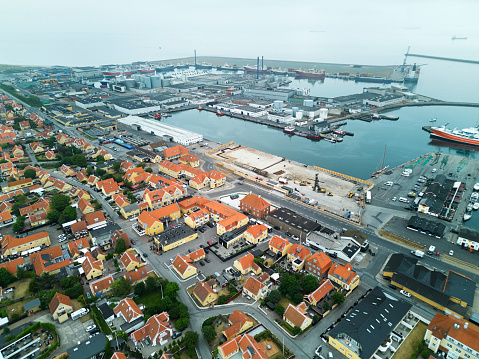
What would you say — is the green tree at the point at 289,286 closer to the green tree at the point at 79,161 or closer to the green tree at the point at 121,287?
the green tree at the point at 121,287

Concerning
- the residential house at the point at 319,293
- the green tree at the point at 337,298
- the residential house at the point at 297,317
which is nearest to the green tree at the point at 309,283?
the residential house at the point at 319,293

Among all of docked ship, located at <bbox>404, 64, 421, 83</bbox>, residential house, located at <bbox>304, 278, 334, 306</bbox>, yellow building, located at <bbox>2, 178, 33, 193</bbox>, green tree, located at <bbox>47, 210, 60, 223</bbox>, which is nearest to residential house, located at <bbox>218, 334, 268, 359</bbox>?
residential house, located at <bbox>304, 278, 334, 306</bbox>

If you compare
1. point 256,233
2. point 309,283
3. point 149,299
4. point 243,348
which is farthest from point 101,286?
point 309,283

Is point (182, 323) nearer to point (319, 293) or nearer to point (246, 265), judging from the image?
point (246, 265)

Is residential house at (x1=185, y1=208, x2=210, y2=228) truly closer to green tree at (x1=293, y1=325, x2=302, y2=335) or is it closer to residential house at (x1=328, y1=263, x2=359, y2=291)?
residential house at (x1=328, y1=263, x2=359, y2=291)

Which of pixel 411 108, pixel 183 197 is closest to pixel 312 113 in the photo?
pixel 411 108

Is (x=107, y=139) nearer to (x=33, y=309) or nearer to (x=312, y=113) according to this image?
(x=33, y=309)
